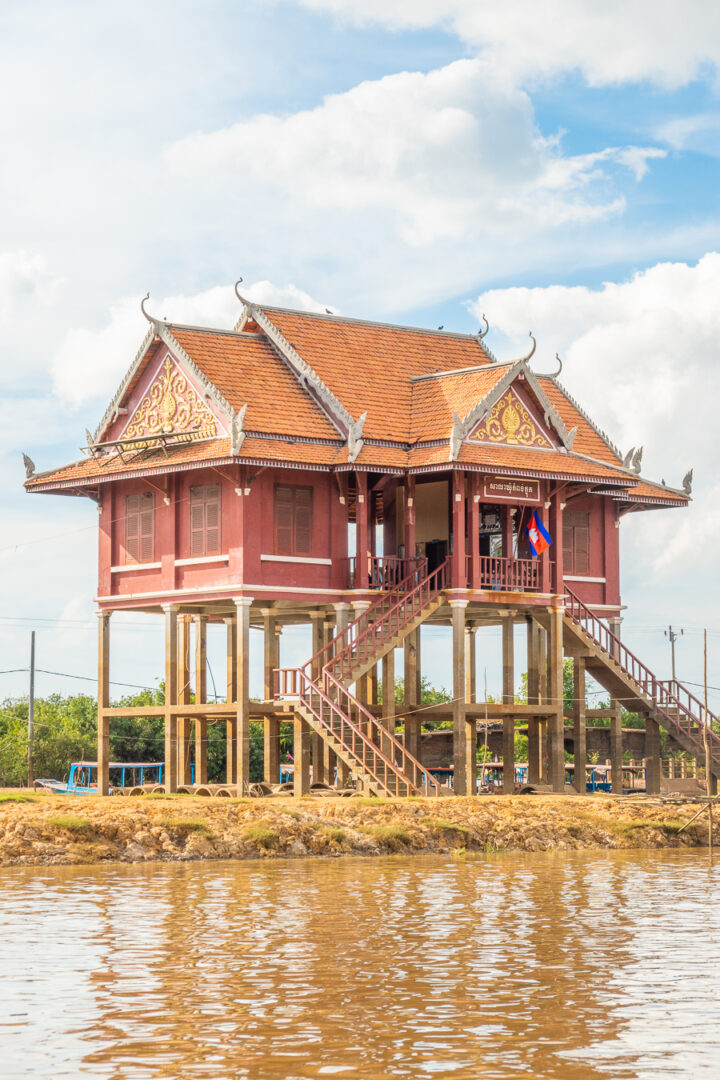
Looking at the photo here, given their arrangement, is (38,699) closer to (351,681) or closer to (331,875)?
(351,681)

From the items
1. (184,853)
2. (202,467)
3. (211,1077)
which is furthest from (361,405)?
(211,1077)

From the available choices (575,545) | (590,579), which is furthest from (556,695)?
(575,545)

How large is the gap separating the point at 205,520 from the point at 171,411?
278 cm

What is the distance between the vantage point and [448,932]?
1816cm

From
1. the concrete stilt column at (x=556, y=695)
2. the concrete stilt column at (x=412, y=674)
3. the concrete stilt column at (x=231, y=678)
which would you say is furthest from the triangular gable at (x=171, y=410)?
the concrete stilt column at (x=556, y=695)

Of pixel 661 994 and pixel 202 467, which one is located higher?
pixel 202 467

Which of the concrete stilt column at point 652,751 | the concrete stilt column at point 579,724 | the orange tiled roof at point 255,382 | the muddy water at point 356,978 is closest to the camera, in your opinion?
the muddy water at point 356,978

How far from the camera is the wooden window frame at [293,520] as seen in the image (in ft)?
125

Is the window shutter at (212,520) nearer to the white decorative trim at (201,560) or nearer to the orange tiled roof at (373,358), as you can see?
the white decorative trim at (201,560)

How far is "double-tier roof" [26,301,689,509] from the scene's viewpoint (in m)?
37.8

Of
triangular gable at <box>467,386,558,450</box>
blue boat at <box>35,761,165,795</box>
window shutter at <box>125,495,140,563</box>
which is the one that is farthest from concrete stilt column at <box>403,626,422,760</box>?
blue boat at <box>35,761,165,795</box>

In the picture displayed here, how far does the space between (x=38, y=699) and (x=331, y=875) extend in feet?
224

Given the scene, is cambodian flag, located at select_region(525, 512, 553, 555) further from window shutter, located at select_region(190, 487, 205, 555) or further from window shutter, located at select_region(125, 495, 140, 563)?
window shutter, located at select_region(125, 495, 140, 563)

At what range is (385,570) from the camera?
127 feet
